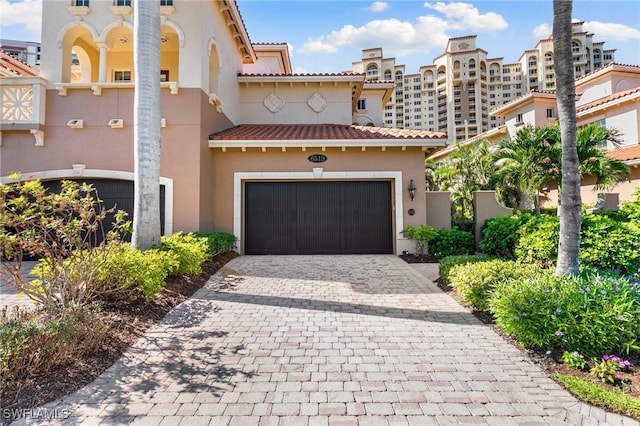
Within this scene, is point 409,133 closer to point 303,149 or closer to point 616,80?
point 303,149

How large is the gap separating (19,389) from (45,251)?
197 cm

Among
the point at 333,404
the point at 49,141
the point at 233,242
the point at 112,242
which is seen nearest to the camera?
the point at 333,404

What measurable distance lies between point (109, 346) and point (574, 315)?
573cm

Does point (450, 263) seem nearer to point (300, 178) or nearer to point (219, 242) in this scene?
point (300, 178)

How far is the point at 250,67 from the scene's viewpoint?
1700 centimetres

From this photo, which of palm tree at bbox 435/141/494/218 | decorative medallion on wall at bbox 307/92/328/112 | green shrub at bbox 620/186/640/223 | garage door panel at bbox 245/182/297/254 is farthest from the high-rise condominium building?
green shrub at bbox 620/186/640/223

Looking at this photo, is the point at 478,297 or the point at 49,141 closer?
the point at 478,297

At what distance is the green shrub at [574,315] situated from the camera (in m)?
3.75

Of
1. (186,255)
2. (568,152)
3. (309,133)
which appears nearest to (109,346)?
(186,255)

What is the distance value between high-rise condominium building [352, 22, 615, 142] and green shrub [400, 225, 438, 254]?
186 ft

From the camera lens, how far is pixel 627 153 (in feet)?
47.3

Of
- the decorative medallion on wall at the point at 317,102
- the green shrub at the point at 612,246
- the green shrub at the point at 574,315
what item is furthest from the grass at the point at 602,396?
the decorative medallion on wall at the point at 317,102

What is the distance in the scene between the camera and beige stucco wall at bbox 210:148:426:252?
11188 millimetres

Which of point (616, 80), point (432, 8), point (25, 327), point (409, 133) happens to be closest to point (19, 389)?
point (25, 327)
